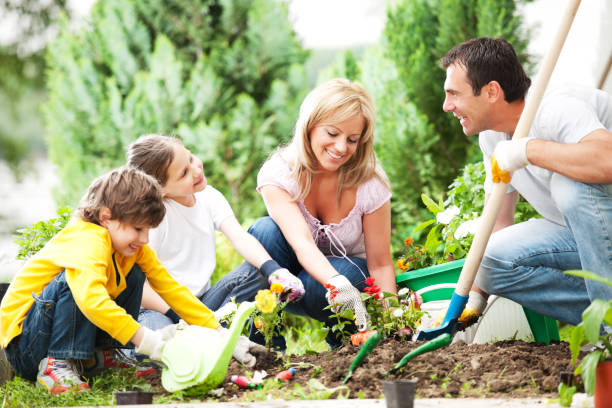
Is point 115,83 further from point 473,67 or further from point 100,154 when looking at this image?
point 473,67

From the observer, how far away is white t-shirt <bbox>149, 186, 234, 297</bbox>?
9.31 ft

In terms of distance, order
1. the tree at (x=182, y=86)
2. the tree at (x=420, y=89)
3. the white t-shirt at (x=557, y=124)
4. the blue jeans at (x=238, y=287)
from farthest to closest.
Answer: the tree at (x=182, y=86), the tree at (x=420, y=89), the blue jeans at (x=238, y=287), the white t-shirt at (x=557, y=124)

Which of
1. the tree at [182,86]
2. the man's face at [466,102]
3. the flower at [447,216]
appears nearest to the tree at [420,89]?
the tree at [182,86]

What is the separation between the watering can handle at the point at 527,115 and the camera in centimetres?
213

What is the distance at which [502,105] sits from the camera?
2.43 m

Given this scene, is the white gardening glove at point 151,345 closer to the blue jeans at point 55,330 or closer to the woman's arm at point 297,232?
the blue jeans at point 55,330

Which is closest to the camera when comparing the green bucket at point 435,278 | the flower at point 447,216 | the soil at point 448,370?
the soil at point 448,370

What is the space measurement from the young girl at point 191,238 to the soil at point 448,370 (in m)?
0.44

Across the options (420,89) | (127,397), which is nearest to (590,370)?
(127,397)

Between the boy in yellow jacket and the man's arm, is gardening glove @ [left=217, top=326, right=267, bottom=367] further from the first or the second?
the man's arm

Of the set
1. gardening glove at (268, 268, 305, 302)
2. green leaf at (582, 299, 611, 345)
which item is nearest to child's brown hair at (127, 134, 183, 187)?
gardening glove at (268, 268, 305, 302)

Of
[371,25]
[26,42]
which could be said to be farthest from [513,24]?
[26,42]

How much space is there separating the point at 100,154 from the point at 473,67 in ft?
12.6

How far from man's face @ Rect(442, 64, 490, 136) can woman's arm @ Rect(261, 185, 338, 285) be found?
31.3 inches
